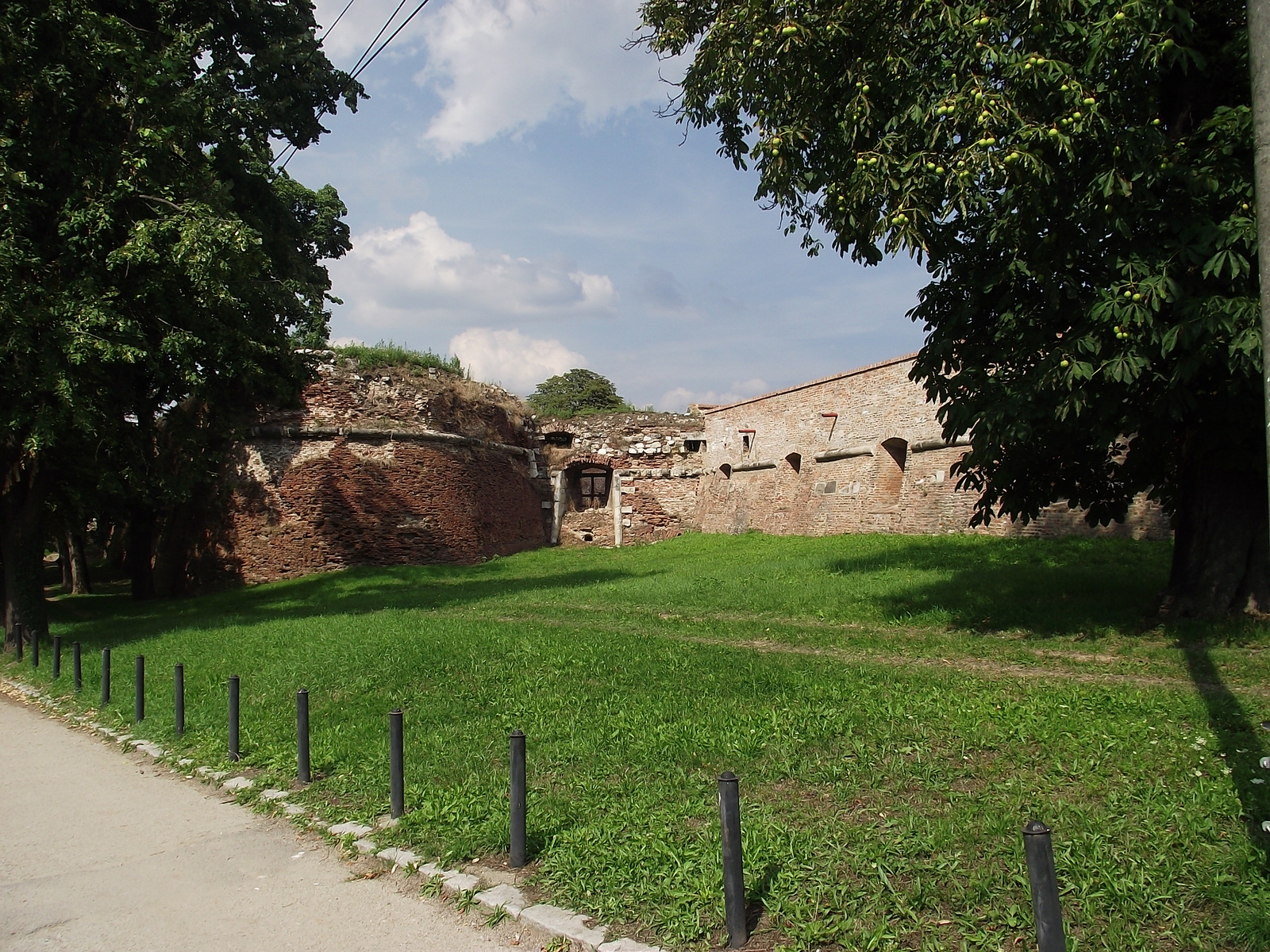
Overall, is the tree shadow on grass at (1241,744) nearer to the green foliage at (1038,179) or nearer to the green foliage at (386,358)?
the green foliage at (1038,179)

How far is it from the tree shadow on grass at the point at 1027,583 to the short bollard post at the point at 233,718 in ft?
22.3


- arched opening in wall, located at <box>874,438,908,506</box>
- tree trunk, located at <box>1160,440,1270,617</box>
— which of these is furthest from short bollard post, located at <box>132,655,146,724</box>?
arched opening in wall, located at <box>874,438,908,506</box>

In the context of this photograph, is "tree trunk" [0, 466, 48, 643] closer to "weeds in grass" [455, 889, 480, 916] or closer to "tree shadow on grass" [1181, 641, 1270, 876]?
"weeds in grass" [455, 889, 480, 916]

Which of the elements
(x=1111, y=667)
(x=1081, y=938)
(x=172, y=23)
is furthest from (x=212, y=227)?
(x=1081, y=938)

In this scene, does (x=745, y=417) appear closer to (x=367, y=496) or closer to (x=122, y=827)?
(x=367, y=496)

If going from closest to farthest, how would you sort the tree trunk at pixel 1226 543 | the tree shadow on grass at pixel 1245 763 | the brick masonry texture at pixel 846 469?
the tree shadow on grass at pixel 1245 763 → the tree trunk at pixel 1226 543 → the brick masonry texture at pixel 846 469

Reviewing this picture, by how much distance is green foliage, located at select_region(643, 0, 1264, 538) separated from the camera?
255 inches

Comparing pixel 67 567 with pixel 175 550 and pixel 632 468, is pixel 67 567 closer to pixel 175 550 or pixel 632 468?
pixel 175 550

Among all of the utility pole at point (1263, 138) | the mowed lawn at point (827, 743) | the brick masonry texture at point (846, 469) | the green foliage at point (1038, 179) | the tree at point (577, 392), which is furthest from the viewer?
the tree at point (577, 392)

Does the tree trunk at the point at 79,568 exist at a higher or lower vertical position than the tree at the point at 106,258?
lower

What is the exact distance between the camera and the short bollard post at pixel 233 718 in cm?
666

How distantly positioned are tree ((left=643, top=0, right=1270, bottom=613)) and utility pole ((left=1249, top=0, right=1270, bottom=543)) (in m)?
3.40

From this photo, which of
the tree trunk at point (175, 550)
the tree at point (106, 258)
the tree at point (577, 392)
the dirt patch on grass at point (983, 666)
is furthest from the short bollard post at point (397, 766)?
the tree at point (577, 392)

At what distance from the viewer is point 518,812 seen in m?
4.39
